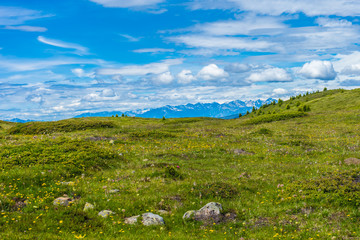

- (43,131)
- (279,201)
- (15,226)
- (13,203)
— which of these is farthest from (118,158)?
(43,131)

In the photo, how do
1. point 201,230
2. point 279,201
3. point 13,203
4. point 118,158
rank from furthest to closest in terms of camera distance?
1. point 118,158
2. point 279,201
3. point 13,203
4. point 201,230

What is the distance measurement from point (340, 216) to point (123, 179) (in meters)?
10.4

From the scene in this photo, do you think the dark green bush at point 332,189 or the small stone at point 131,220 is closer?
the small stone at point 131,220

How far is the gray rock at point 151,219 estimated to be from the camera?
29.9 feet

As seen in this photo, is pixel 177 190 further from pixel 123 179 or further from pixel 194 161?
pixel 194 161

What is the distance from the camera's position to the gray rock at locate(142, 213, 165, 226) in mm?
9102

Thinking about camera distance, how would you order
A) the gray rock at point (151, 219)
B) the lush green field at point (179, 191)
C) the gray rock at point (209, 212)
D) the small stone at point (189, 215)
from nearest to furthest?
the lush green field at point (179, 191)
the gray rock at point (151, 219)
the small stone at point (189, 215)
the gray rock at point (209, 212)

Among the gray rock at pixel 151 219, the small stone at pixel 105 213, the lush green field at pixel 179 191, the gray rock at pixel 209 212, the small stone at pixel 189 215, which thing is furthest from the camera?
the gray rock at pixel 209 212

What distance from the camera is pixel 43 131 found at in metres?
39.1

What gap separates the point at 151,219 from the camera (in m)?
9.24

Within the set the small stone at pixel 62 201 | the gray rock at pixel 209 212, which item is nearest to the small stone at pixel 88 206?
the small stone at pixel 62 201

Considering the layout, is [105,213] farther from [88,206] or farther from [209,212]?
[209,212]

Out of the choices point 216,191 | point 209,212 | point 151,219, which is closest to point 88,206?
point 151,219

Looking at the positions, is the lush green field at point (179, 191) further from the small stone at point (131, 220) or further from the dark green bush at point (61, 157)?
the small stone at point (131, 220)
